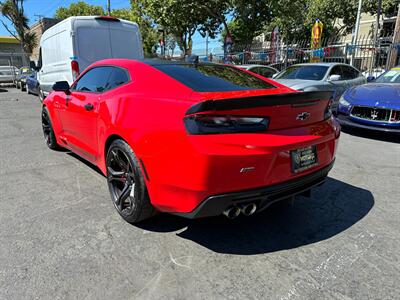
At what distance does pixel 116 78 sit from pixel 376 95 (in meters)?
5.19

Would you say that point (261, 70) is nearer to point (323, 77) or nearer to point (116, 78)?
point (323, 77)

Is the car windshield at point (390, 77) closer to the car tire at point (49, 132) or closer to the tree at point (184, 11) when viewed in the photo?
the car tire at point (49, 132)

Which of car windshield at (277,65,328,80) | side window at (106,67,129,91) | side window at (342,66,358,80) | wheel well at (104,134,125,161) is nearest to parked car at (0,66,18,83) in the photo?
car windshield at (277,65,328,80)

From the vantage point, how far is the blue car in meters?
5.77

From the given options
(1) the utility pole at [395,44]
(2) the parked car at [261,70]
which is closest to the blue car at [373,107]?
(2) the parked car at [261,70]

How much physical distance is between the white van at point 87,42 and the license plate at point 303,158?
275 inches

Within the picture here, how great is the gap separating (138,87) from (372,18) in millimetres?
47839

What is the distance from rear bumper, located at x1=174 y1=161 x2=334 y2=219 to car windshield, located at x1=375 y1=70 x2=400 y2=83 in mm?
5885

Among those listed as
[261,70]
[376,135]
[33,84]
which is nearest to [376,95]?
[376,135]

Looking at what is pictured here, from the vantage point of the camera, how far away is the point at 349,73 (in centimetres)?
936

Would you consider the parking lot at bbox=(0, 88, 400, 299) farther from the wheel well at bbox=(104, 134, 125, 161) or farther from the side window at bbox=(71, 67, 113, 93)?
the side window at bbox=(71, 67, 113, 93)

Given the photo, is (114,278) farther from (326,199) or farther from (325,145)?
(326,199)

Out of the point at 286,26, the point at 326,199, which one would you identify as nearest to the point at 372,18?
the point at 286,26

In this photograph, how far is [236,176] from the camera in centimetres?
220
